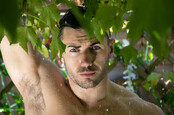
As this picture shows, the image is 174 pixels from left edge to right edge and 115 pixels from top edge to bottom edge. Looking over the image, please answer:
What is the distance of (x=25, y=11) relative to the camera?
74 cm

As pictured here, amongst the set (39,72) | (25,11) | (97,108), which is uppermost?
(25,11)

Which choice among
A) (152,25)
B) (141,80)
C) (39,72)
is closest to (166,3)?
(152,25)

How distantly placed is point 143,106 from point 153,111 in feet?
0.22

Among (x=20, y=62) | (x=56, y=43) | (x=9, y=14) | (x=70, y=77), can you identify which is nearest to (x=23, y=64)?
(x=20, y=62)

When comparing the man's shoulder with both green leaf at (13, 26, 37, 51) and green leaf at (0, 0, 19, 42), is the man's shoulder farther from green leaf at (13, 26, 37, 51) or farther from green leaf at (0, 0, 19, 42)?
green leaf at (0, 0, 19, 42)

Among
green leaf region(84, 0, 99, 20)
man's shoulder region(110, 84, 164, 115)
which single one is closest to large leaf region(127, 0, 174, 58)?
Answer: green leaf region(84, 0, 99, 20)

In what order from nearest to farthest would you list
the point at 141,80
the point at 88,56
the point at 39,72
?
the point at 88,56 → the point at 39,72 → the point at 141,80

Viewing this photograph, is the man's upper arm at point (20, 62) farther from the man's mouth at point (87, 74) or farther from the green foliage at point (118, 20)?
the green foliage at point (118, 20)

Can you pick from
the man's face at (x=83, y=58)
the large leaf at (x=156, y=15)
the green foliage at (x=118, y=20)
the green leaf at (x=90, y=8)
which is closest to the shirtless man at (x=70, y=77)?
the man's face at (x=83, y=58)

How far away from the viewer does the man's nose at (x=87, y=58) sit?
1.31 metres

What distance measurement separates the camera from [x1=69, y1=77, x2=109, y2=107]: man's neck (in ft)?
4.90

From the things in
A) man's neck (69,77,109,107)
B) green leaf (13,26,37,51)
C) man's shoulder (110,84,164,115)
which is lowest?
man's shoulder (110,84,164,115)

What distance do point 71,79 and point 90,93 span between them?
14 cm

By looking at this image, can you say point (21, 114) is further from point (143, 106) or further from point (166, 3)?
point (166, 3)
